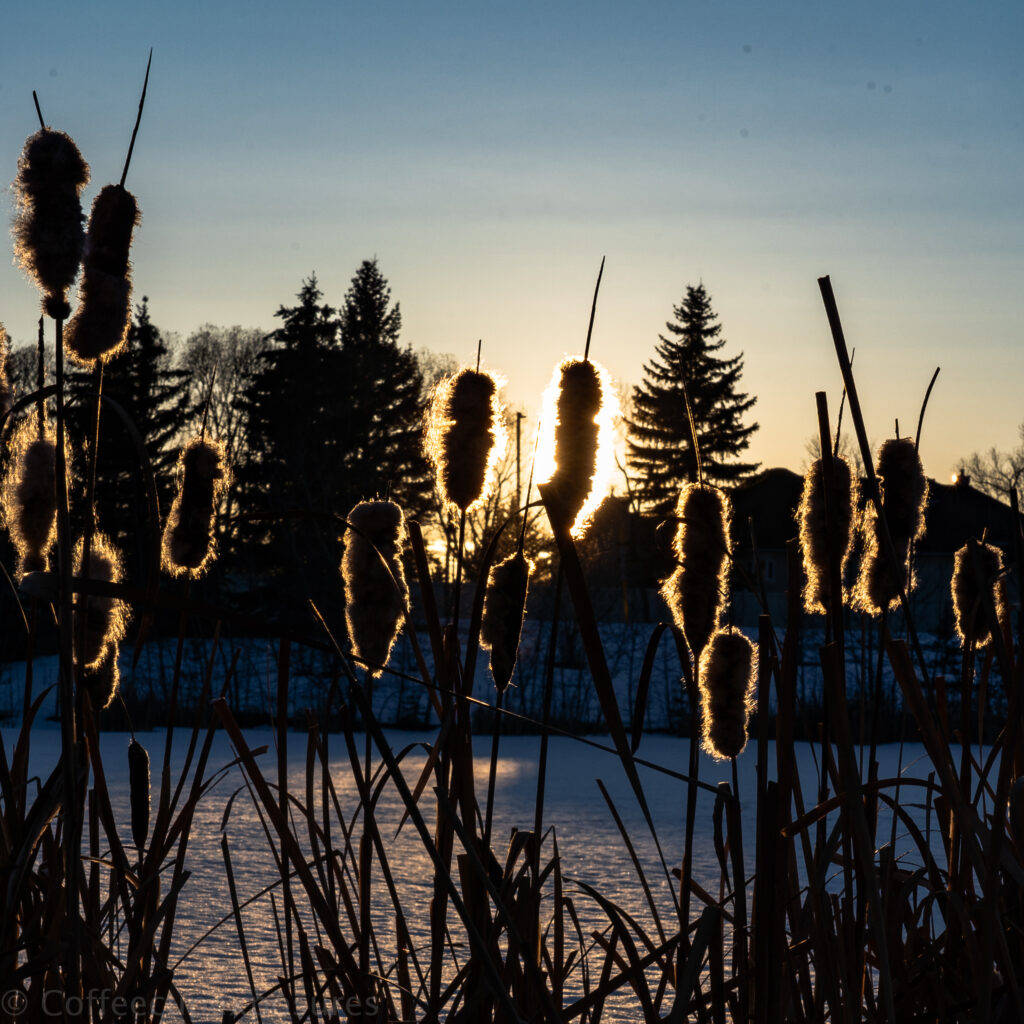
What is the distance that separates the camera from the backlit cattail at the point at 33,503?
122 cm

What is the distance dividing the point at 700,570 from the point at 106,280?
0.66m

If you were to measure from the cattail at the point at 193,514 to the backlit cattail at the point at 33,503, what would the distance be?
148 mm

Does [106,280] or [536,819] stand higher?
[106,280]

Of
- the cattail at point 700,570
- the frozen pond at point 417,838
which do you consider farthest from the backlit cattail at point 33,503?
the cattail at point 700,570

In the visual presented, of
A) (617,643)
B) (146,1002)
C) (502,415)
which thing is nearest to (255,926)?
(146,1002)

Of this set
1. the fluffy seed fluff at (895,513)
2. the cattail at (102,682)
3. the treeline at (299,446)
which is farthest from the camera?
the treeline at (299,446)

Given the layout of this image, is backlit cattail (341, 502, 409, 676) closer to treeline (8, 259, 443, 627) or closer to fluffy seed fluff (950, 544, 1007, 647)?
fluffy seed fluff (950, 544, 1007, 647)

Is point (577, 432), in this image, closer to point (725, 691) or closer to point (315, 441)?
point (725, 691)

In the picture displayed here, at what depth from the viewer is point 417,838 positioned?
488 cm

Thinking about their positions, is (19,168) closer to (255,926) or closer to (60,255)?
(60,255)

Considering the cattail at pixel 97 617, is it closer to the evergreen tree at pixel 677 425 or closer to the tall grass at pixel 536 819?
the tall grass at pixel 536 819

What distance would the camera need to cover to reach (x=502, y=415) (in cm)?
119

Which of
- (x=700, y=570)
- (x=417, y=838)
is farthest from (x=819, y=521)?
(x=417, y=838)

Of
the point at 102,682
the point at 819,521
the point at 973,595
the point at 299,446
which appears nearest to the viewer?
the point at 102,682
